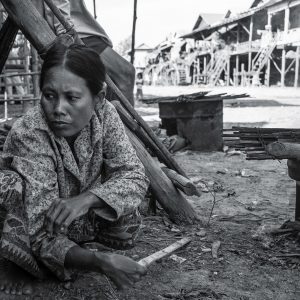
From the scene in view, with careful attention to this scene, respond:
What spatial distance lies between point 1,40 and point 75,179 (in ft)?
5.12

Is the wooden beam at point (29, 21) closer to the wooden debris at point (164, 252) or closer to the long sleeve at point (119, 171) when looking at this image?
the long sleeve at point (119, 171)

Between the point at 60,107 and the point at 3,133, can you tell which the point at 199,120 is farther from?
the point at 60,107

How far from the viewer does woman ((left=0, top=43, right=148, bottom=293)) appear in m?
1.82

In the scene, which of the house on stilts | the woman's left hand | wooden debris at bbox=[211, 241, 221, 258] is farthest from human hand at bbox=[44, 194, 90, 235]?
the house on stilts

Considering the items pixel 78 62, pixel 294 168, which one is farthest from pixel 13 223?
pixel 294 168

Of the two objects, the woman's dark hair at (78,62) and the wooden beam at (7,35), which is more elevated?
the wooden beam at (7,35)

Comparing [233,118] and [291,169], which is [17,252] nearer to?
[291,169]

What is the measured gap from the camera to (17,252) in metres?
1.83

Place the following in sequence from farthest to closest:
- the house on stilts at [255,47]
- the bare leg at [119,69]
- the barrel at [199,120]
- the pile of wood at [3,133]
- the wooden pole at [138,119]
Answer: the house on stilts at [255,47]
the barrel at [199,120]
the bare leg at [119,69]
the pile of wood at [3,133]
the wooden pole at [138,119]

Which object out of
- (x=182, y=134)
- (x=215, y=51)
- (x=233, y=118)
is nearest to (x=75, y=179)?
(x=182, y=134)

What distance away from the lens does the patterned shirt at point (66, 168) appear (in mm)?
1866

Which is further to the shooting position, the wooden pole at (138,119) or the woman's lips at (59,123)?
the wooden pole at (138,119)

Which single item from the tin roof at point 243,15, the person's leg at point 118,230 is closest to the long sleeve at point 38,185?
the person's leg at point 118,230

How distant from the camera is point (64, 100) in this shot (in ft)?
6.28
